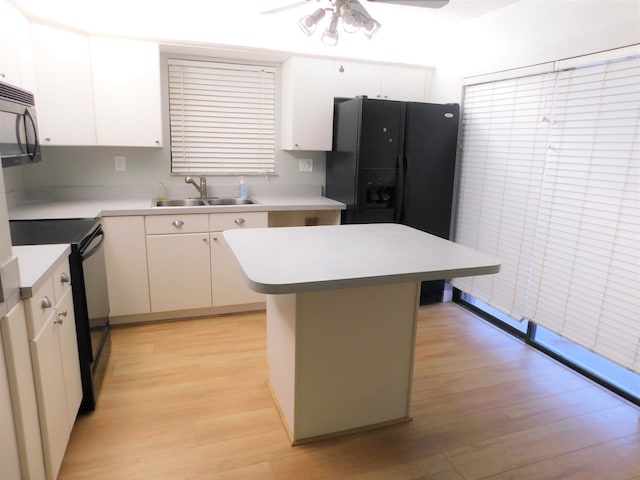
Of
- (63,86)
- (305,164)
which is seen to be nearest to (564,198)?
(305,164)

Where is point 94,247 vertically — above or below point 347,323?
above

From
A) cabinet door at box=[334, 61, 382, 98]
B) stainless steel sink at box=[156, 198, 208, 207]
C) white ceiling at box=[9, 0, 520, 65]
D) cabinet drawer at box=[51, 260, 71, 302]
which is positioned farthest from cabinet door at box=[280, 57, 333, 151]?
cabinet drawer at box=[51, 260, 71, 302]

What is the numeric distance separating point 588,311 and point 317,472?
6.09ft

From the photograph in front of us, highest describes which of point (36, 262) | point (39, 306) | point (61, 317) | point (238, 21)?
point (238, 21)

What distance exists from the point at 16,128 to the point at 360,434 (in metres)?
2.16

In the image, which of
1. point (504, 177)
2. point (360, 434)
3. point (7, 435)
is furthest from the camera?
point (504, 177)

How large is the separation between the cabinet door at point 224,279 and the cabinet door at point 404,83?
1.92m

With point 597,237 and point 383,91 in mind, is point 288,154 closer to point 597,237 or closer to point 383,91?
point 383,91

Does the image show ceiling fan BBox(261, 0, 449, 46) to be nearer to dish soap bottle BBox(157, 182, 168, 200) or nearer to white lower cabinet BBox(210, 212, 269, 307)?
white lower cabinet BBox(210, 212, 269, 307)

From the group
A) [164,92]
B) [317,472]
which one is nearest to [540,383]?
[317,472]

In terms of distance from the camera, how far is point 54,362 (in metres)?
1.65

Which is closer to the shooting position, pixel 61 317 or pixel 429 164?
pixel 61 317

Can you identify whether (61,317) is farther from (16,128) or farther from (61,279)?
(16,128)

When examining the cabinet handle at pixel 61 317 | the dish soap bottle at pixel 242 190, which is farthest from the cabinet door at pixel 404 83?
the cabinet handle at pixel 61 317
